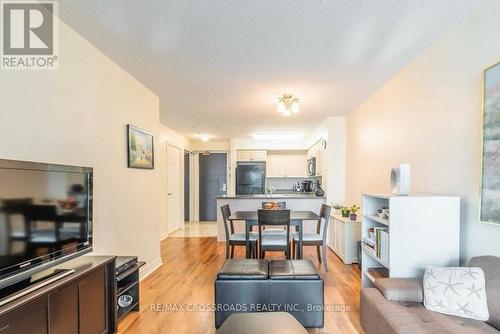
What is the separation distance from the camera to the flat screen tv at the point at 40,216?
137 cm

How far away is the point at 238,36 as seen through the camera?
225cm

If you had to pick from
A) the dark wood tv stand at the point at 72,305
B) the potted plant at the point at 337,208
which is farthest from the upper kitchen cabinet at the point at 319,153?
the dark wood tv stand at the point at 72,305

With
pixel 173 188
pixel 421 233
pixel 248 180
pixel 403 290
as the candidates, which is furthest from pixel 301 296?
pixel 248 180

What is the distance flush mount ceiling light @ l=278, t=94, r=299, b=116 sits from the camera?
371 centimetres

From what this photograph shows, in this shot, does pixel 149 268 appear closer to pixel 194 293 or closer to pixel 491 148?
pixel 194 293

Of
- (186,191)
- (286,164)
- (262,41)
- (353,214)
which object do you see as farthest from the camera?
(186,191)

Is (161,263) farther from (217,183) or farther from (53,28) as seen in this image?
(217,183)

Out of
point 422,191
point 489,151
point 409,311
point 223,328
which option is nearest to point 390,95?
point 422,191

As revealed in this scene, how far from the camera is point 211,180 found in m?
8.12

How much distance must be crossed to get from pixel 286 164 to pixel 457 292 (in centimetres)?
618

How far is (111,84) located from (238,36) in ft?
4.62

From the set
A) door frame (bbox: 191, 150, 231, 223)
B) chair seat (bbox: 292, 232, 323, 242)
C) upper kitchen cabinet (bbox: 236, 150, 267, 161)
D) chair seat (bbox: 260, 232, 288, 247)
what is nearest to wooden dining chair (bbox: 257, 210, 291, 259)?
chair seat (bbox: 260, 232, 288, 247)

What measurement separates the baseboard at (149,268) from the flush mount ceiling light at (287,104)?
273 centimetres

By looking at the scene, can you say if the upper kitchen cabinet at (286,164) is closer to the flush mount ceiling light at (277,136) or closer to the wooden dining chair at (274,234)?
the flush mount ceiling light at (277,136)
